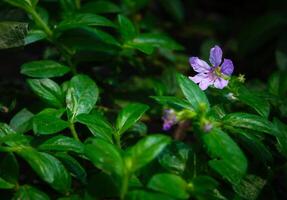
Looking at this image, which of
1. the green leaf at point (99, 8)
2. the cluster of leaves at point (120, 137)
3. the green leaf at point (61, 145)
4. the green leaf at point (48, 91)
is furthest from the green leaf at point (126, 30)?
the green leaf at point (61, 145)

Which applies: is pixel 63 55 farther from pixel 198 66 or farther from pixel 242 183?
pixel 242 183

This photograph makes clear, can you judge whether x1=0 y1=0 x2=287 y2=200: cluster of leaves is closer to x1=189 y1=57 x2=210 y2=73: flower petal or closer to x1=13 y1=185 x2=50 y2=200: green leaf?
x1=13 y1=185 x2=50 y2=200: green leaf

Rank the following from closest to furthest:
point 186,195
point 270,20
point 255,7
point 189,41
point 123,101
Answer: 1. point 186,195
2. point 123,101
3. point 270,20
4. point 189,41
5. point 255,7

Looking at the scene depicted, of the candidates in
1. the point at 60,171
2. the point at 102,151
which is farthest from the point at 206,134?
the point at 60,171

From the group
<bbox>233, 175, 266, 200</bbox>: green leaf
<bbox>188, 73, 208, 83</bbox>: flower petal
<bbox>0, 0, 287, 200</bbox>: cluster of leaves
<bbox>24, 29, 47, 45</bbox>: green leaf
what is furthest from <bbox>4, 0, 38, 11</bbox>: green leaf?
<bbox>233, 175, 266, 200</bbox>: green leaf

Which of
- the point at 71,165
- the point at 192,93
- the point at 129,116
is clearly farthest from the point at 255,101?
the point at 71,165

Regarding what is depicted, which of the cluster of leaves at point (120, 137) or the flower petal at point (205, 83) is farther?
the flower petal at point (205, 83)

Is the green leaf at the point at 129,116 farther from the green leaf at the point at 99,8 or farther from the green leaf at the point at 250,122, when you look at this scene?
the green leaf at the point at 99,8
